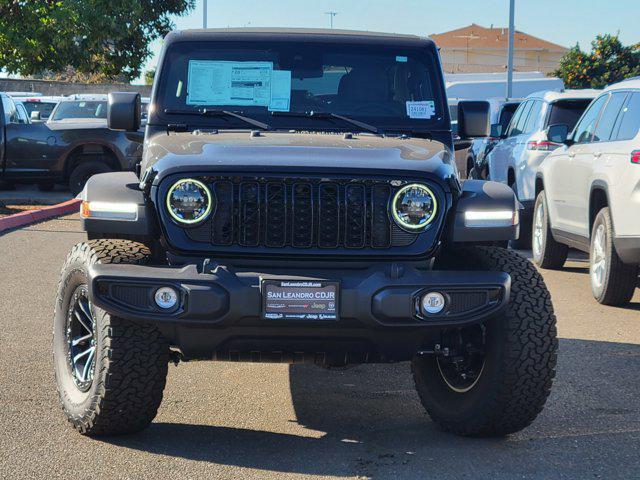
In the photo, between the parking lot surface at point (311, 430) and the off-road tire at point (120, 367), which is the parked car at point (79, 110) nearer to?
the parking lot surface at point (311, 430)

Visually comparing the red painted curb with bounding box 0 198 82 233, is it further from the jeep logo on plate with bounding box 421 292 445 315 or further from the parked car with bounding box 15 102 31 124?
the jeep logo on plate with bounding box 421 292 445 315

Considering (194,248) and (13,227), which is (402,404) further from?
(13,227)

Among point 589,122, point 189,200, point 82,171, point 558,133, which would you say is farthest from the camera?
point 82,171

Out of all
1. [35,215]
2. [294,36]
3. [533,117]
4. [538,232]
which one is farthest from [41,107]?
[294,36]

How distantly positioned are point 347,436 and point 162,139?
5.71 ft

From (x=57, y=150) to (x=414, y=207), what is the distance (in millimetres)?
15798

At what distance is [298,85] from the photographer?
21.7 ft

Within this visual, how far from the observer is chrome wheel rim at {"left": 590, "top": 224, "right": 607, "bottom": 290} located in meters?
9.97

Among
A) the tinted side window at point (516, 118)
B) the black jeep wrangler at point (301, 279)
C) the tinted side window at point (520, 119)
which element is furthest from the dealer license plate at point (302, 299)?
the tinted side window at point (516, 118)

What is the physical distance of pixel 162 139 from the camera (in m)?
6.04

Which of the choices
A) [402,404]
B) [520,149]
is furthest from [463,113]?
[520,149]

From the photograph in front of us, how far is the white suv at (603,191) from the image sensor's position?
9.28 meters

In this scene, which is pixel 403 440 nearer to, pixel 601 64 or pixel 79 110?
pixel 79 110

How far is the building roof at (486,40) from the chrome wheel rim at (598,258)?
318 ft
